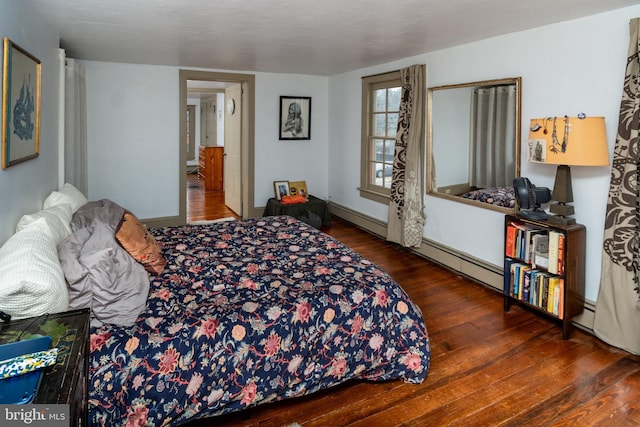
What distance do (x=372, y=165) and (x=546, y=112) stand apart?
268 cm

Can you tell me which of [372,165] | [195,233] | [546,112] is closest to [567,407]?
[546,112]

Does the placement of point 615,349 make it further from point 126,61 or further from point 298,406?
point 126,61

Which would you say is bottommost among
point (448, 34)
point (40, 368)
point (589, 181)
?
point (40, 368)

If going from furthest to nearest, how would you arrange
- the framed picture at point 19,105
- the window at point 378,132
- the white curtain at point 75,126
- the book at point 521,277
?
the window at point 378,132 < the white curtain at point 75,126 < the book at point 521,277 < the framed picture at point 19,105

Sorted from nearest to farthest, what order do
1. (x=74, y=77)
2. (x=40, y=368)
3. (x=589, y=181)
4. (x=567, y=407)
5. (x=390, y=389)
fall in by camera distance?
(x=40, y=368), (x=567, y=407), (x=390, y=389), (x=589, y=181), (x=74, y=77)

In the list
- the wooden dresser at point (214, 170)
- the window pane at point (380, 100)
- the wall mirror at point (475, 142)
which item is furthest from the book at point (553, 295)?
the wooden dresser at point (214, 170)

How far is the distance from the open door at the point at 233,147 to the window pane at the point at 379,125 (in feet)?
6.71

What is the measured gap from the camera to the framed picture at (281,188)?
6.30 metres

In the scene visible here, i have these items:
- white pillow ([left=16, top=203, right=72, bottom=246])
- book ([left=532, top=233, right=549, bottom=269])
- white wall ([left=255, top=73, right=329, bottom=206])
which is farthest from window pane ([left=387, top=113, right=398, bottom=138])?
white pillow ([left=16, top=203, right=72, bottom=246])

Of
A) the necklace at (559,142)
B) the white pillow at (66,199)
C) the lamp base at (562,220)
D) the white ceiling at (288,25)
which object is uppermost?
the white ceiling at (288,25)

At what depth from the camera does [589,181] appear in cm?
307

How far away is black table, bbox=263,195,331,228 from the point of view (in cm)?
583

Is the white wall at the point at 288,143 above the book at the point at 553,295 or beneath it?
above

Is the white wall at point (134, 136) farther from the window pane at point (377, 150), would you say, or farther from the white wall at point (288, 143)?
the window pane at point (377, 150)
